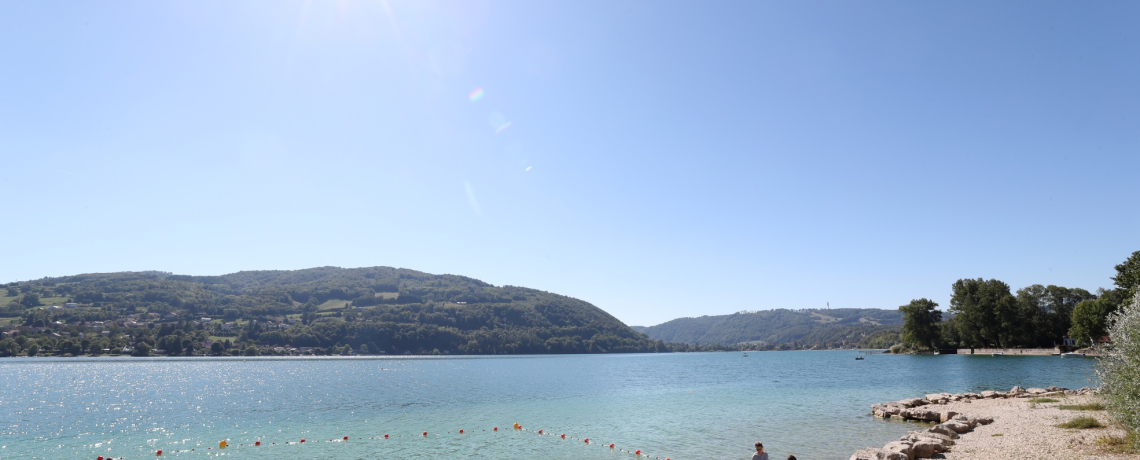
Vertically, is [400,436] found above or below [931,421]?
below

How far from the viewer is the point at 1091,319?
80562 mm

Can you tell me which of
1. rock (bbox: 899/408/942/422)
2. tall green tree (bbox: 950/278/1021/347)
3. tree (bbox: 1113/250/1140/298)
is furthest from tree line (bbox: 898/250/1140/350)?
rock (bbox: 899/408/942/422)

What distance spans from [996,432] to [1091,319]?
8624 centimetres

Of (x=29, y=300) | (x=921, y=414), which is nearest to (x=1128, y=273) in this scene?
(x=921, y=414)

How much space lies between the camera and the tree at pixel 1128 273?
6391cm

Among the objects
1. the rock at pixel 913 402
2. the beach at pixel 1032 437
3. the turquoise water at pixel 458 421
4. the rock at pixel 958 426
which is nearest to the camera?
the beach at pixel 1032 437

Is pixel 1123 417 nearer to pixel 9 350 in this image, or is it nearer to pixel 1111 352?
pixel 1111 352

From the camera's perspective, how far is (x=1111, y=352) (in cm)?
1579

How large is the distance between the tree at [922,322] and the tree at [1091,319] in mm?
31844

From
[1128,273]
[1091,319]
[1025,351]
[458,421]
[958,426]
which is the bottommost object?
[458,421]

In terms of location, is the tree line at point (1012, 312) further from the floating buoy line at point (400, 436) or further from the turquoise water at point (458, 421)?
the floating buoy line at point (400, 436)

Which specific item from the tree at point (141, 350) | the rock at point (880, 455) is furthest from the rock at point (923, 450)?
the tree at point (141, 350)

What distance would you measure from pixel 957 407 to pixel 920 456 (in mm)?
15474

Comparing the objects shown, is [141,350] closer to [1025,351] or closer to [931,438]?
[931,438]
